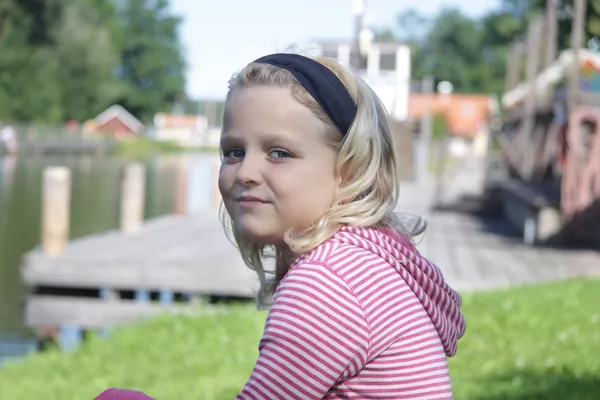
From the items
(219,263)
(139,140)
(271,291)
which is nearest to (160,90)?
(139,140)

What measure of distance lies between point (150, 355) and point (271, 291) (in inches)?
208

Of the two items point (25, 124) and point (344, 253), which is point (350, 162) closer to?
point (344, 253)

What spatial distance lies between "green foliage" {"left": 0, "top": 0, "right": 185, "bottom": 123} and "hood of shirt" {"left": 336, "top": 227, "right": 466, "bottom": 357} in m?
11.9

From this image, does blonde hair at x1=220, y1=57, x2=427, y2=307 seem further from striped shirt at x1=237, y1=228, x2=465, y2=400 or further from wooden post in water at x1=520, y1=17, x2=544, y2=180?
wooden post in water at x1=520, y1=17, x2=544, y2=180

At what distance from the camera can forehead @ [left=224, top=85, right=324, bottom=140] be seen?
189cm

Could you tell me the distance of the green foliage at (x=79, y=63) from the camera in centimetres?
1730

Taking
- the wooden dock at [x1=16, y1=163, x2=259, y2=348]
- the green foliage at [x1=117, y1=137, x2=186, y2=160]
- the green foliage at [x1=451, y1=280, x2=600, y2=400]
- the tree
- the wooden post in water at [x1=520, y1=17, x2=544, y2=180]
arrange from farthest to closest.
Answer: the green foliage at [x1=117, y1=137, x2=186, y2=160] < the tree < the wooden post in water at [x1=520, y1=17, x2=544, y2=180] < the wooden dock at [x1=16, y1=163, x2=259, y2=348] < the green foliage at [x1=451, y1=280, x2=600, y2=400]

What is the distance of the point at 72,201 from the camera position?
77.7 ft

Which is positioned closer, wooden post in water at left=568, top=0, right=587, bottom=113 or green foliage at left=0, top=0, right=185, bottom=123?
wooden post in water at left=568, top=0, right=587, bottom=113

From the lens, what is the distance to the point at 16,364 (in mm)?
7824

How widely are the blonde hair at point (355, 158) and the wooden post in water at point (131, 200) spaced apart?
11.2 meters

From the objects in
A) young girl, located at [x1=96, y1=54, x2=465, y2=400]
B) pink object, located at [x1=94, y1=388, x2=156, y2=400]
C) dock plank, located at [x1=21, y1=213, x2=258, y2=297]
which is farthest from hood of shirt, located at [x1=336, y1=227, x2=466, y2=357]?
dock plank, located at [x1=21, y1=213, x2=258, y2=297]

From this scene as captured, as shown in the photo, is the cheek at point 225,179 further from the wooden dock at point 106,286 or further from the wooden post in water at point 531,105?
the wooden post in water at point 531,105

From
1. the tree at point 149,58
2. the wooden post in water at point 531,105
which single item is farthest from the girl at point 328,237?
the tree at point 149,58
